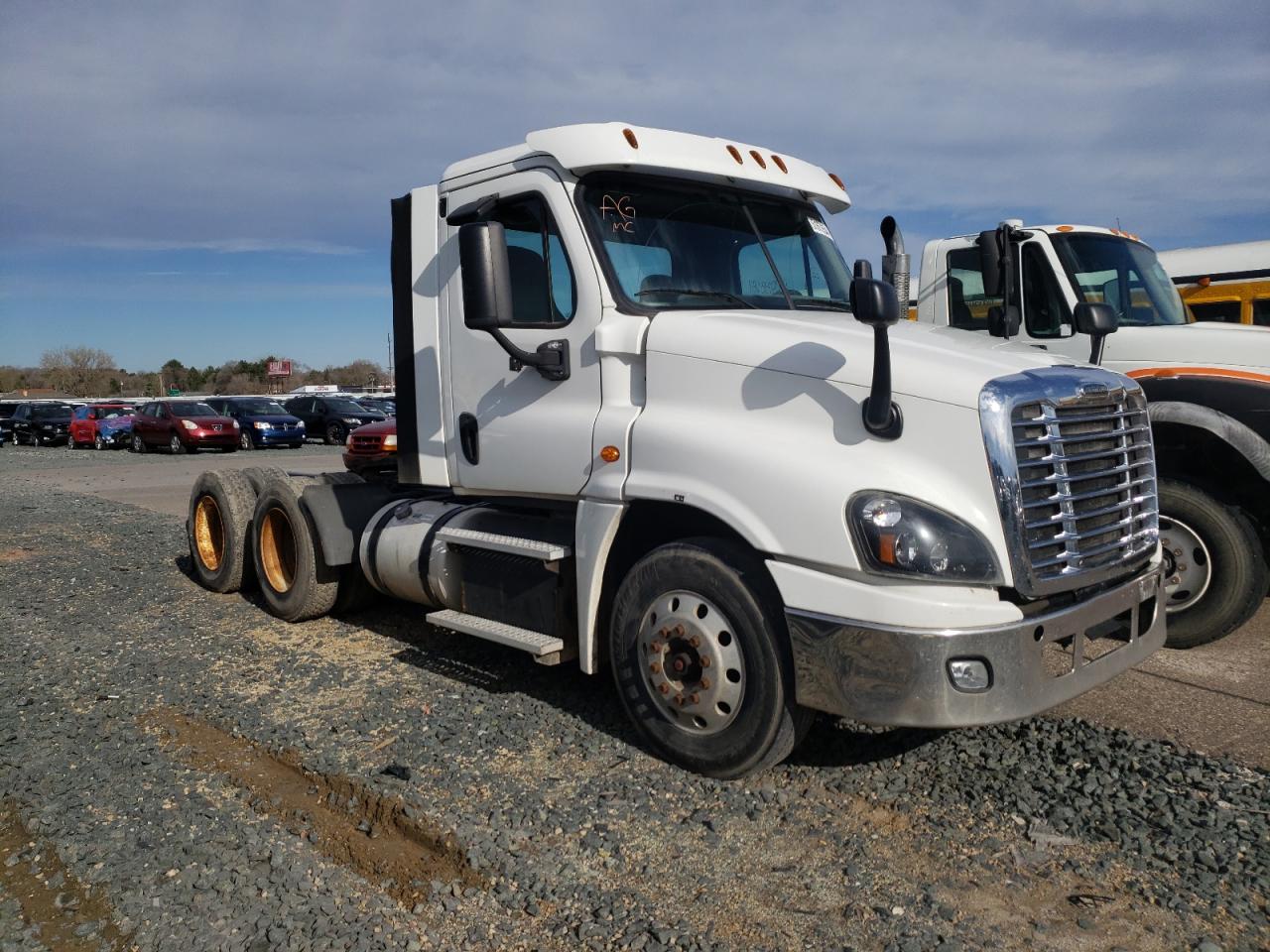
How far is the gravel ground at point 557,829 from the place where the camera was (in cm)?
313

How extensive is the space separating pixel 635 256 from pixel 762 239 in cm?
75

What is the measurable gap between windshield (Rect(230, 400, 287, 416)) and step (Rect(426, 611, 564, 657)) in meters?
26.7

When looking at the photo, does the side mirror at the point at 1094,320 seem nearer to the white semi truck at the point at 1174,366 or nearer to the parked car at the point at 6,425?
the white semi truck at the point at 1174,366

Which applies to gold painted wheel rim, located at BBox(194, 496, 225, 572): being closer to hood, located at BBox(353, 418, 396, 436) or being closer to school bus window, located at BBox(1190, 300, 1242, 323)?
hood, located at BBox(353, 418, 396, 436)

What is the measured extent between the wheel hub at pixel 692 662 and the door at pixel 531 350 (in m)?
0.81

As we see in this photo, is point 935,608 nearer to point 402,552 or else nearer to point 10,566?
point 402,552

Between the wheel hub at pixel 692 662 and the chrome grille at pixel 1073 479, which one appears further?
the wheel hub at pixel 692 662

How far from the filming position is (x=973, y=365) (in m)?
3.75

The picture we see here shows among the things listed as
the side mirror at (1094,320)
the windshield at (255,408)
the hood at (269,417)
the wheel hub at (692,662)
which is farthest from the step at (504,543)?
the windshield at (255,408)

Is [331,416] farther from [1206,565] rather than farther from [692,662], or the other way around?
[692,662]

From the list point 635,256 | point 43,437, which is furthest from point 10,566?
point 43,437

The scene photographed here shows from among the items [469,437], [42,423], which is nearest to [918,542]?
[469,437]

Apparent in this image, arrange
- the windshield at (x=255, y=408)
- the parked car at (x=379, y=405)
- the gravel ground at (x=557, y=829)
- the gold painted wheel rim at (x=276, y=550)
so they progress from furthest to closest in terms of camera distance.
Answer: the parked car at (x=379, y=405)
the windshield at (x=255, y=408)
the gold painted wheel rim at (x=276, y=550)
the gravel ground at (x=557, y=829)

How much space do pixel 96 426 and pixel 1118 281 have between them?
111 ft
